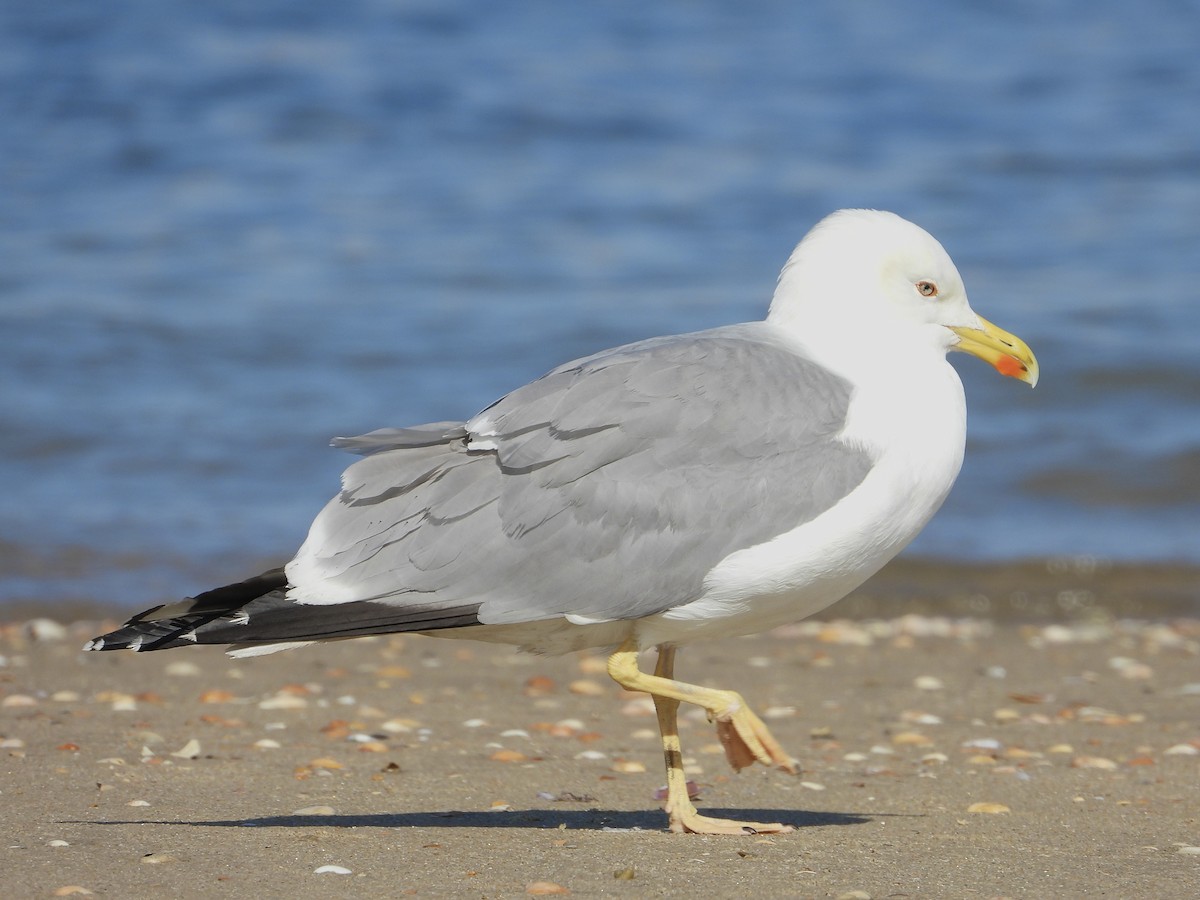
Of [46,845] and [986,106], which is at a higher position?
[986,106]

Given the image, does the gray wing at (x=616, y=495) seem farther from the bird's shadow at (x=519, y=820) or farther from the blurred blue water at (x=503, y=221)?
the blurred blue water at (x=503, y=221)

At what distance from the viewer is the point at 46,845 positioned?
401 cm

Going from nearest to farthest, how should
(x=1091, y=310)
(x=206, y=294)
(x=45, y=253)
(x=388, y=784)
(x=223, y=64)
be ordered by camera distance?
(x=388, y=784) < (x=1091, y=310) < (x=206, y=294) < (x=45, y=253) < (x=223, y=64)

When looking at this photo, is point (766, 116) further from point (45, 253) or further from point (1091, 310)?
point (45, 253)

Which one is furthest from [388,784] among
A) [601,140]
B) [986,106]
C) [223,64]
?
[223,64]

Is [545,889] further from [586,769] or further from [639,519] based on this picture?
[586,769]

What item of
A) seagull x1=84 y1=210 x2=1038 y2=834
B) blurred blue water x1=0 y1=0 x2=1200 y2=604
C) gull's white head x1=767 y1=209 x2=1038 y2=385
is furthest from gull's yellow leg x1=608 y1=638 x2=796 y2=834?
blurred blue water x1=0 y1=0 x2=1200 y2=604

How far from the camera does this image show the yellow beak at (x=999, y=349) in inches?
188

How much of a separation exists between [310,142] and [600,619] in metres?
15.2

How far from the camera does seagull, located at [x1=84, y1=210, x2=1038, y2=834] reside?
4.13m

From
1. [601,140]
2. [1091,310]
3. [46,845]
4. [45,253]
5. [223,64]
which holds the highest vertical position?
[223,64]

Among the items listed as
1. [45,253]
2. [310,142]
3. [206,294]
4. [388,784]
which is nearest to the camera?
[388,784]

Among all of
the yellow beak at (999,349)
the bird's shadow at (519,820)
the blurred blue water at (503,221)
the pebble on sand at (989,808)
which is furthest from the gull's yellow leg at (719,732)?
the blurred blue water at (503,221)

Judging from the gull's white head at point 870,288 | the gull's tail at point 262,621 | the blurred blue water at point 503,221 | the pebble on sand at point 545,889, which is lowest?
the pebble on sand at point 545,889
